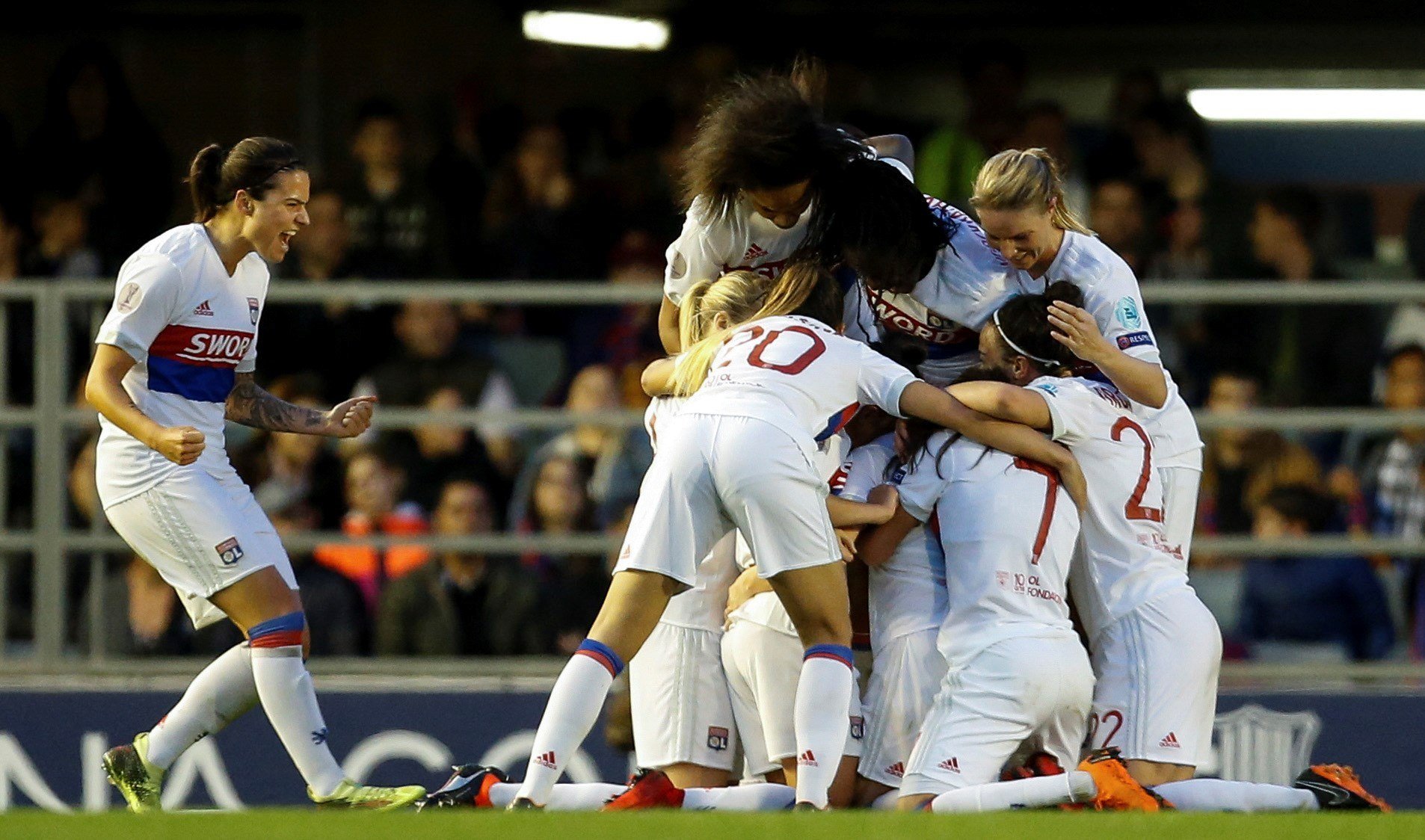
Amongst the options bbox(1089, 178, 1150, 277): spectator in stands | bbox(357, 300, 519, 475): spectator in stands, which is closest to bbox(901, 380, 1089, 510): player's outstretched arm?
bbox(357, 300, 519, 475): spectator in stands

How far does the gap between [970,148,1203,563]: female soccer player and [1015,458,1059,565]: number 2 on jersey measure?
0.97ft

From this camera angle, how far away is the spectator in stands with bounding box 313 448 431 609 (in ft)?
26.3

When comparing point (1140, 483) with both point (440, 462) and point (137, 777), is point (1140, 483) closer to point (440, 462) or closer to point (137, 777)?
point (137, 777)

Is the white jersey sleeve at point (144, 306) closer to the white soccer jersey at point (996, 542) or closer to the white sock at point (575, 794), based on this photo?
the white sock at point (575, 794)

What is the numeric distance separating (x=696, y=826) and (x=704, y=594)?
1473 mm

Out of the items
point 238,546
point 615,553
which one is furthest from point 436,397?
point 238,546

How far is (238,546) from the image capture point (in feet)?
18.5

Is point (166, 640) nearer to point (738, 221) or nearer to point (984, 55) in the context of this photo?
point (738, 221)

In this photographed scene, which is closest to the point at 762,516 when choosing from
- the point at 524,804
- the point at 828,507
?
the point at 828,507

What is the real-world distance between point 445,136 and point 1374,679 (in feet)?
18.3

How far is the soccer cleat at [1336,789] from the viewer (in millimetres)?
5176

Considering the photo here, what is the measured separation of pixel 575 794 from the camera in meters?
5.29

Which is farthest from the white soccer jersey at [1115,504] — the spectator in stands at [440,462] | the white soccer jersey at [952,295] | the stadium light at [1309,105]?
the stadium light at [1309,105]

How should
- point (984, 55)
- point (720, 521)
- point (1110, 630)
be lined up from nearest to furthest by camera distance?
point (720, 521)
point (1110, 630)
point (984, 55)
